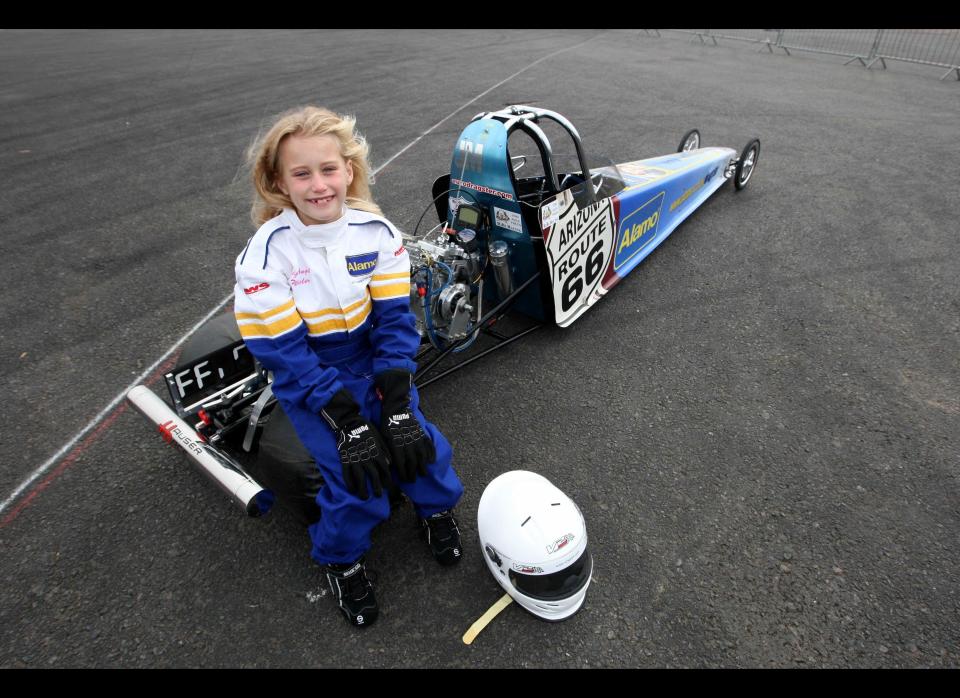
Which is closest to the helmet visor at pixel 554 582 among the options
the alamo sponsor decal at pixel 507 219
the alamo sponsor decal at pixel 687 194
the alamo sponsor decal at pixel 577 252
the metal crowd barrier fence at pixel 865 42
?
the alamo sponsor decal at pixel 577 252

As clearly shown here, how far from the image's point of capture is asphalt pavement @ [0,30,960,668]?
92.7 inches

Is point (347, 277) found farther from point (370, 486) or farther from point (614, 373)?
point (614, 373)

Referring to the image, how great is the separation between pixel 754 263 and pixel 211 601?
201 inches

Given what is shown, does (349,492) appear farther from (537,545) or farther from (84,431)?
(84,431)

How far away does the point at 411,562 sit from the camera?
8.66 ft

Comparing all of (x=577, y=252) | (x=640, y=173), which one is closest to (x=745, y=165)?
(x=640, y=173)

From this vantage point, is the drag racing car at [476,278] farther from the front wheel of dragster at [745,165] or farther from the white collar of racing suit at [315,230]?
the front wheel of dragster at [745,165]

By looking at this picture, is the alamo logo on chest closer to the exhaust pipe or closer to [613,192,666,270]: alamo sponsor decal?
the exhaust pipe

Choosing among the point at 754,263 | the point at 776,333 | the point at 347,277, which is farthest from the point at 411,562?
the point at 754,263

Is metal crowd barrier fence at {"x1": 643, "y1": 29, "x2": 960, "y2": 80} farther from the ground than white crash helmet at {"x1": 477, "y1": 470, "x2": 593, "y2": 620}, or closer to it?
farther from the ground

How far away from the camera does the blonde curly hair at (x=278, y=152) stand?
2.20 meters

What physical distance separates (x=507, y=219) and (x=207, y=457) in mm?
2378

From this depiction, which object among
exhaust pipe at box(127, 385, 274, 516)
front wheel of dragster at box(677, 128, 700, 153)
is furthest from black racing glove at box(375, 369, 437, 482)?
front wheel of dragster at box(677, 128, 700, 153)

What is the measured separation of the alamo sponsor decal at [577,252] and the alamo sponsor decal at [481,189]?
0.35 m
